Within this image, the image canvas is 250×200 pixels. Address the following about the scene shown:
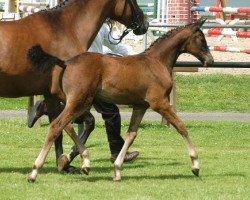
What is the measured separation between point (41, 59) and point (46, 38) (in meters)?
0.53

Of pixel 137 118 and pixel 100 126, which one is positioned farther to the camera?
pixel 100 126

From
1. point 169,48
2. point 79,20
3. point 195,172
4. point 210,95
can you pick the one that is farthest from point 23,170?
point 210,95

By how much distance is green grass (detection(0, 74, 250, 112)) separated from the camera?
65.4 feet

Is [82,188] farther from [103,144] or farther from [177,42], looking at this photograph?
[103,144]

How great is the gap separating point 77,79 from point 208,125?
23.7 ft

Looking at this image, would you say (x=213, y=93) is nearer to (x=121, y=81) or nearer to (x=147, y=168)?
(x=147, y=168)

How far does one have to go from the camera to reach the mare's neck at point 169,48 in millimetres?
11086

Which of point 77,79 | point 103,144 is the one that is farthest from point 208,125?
point 77,79

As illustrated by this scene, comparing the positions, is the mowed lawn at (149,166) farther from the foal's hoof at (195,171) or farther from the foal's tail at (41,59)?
the foal's tail at (41,59)

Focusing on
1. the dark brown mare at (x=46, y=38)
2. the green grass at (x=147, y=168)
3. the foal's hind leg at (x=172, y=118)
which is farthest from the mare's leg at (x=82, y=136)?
the foal's hind leg at (x=172, y=118)

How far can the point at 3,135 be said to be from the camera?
1521cm

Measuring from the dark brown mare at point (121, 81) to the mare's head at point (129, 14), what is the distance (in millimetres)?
673

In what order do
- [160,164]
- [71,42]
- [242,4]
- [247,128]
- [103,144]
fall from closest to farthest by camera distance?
[71,42]
[160,164]
[103,144]
[247,128]
[242,4]

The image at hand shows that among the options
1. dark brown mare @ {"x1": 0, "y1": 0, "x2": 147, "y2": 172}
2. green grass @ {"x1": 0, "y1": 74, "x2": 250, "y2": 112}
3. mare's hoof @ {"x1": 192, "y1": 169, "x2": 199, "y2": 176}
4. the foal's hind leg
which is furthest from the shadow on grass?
green grass @ {"x1": 0, "y1": 74, "x2": 250, "y2": 112}
